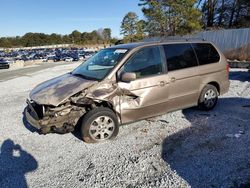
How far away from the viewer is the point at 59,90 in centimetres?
434

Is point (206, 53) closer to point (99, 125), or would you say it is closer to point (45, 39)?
point (99, 125)

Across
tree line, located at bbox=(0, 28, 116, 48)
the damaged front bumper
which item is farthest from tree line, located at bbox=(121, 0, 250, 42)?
tree line, located at bbox=(0, 28, 116, 48)

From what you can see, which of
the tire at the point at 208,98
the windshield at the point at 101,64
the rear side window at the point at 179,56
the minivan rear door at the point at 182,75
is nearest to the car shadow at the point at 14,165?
the windshield at the point at 101,64

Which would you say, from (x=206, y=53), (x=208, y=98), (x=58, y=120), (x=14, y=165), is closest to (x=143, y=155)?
(x=58, y=120)

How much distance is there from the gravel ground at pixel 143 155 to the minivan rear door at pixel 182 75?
1.51 feet

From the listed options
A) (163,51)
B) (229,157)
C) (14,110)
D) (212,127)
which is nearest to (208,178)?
(229,157)

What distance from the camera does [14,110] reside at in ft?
22.6

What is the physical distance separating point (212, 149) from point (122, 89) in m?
1.82

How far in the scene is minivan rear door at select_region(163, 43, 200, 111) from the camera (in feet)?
16.2

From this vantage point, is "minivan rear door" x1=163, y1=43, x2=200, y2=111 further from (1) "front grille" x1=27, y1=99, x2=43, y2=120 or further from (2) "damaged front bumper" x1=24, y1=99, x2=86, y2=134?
(1) "front grille" x1=27, y1=99, x2=43, y2=120

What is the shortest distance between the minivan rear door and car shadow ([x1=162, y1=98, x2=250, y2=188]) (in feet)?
1.69

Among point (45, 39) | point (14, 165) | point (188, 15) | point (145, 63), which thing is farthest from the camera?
point (45, 39)

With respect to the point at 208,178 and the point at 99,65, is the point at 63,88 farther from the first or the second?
the point at 208,178

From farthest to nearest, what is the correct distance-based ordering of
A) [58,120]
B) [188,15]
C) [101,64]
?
[188,15], [101,64], [58,120]
